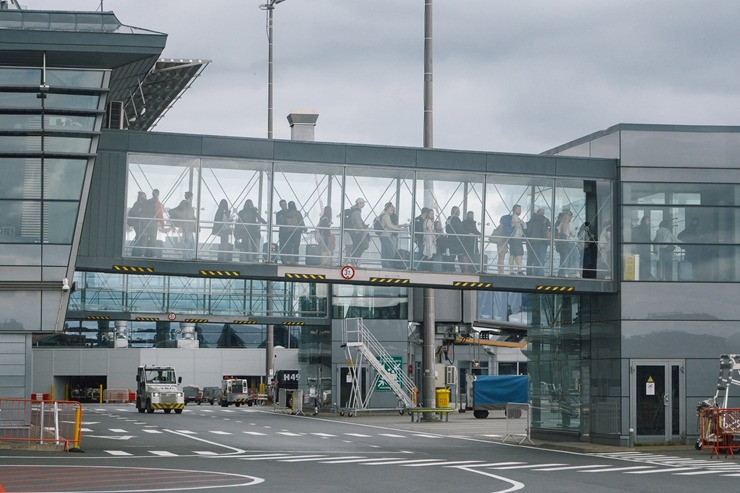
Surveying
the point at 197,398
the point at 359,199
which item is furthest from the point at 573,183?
the point at 197,398

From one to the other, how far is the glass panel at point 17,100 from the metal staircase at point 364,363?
32269 millimetres

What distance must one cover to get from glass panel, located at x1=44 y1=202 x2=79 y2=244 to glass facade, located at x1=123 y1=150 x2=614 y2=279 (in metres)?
1.35

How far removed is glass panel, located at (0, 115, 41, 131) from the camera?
29438mm

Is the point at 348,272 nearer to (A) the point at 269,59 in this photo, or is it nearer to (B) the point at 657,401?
(B) the point at 657,401

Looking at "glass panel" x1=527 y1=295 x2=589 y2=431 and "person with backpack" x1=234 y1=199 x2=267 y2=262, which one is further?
"glass panel" x1=527 y1=295 x2=589 y2=431

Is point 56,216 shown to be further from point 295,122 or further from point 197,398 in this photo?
point 197,398

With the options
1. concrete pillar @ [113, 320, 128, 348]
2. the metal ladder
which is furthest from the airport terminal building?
concrete pillar @ [113, 320, 128, 348]

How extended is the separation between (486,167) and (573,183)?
8.34 ft

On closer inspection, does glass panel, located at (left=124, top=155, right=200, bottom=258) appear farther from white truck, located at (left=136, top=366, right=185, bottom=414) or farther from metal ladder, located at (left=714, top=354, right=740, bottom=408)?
white truck, located at (left=136, top=366, right=185, bottom=414)

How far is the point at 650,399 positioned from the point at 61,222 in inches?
623

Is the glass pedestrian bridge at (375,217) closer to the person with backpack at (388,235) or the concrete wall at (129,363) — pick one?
the person with backpack at (388,235)

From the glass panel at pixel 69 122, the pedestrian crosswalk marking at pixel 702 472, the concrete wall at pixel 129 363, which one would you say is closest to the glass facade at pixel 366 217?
the glass panel at pixel 69 122

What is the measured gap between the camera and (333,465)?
2495cm

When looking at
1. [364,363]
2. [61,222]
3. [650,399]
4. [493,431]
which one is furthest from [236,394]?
[61,222]
